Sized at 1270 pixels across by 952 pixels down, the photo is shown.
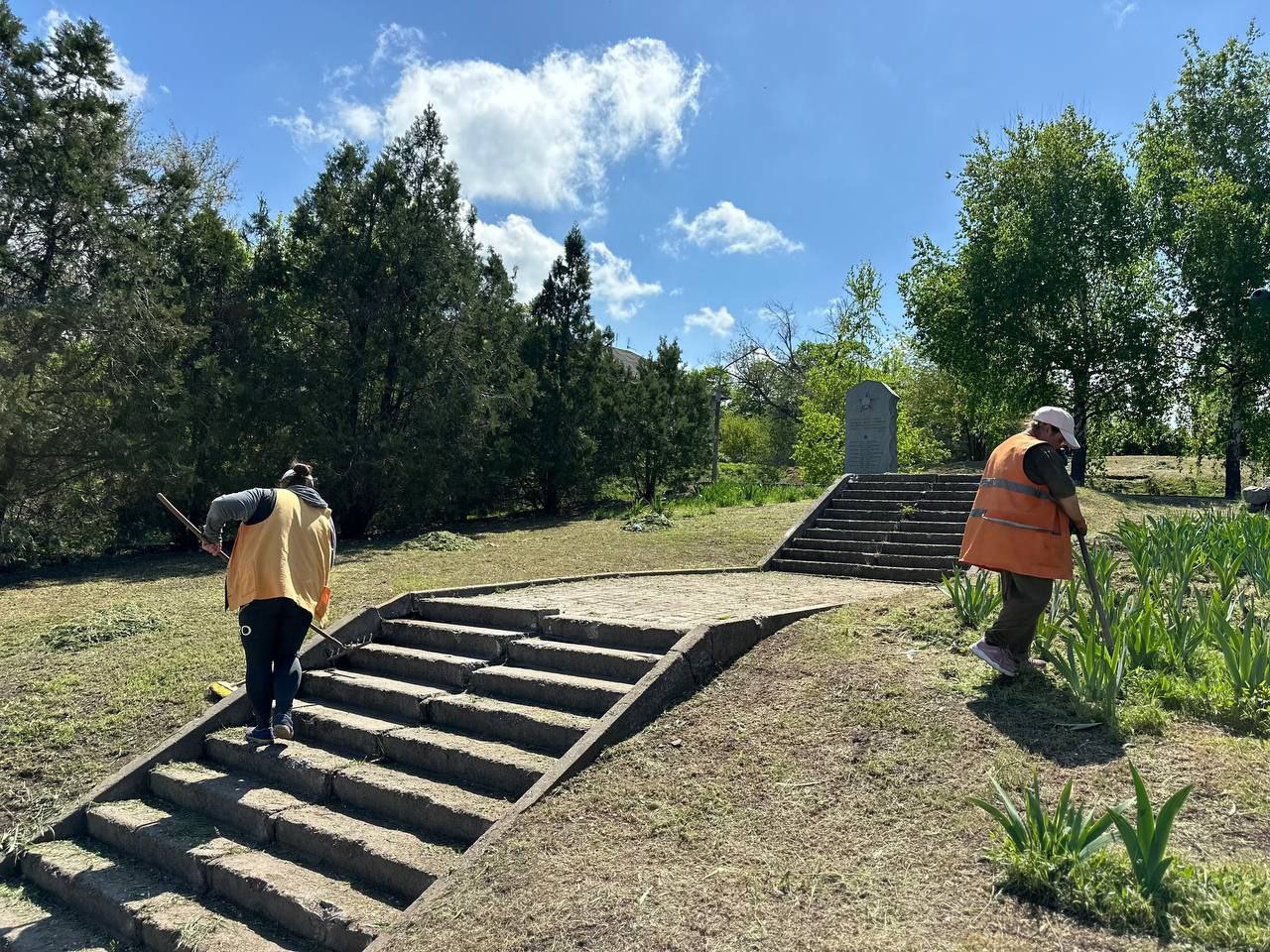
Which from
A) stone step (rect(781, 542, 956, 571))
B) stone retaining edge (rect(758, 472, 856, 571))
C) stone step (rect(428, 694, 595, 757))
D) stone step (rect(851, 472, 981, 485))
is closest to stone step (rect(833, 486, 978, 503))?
stone retaining edge (rect(758, 472, 856, 571))

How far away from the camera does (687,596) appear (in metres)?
7.91

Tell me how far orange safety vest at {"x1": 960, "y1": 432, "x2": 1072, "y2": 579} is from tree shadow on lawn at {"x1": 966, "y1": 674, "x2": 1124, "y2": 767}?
0.65m

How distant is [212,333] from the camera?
15.7m

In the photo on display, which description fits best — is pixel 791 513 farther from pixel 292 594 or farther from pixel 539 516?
pixel 292 594

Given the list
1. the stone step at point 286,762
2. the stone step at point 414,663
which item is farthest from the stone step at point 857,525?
the stone step at point 286,762

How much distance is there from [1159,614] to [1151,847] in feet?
8.66

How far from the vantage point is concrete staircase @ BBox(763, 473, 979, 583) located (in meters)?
10.5

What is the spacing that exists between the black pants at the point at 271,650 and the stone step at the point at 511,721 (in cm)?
97

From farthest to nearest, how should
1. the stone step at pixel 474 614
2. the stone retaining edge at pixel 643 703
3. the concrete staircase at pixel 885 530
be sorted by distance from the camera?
1. the concrete staircase at pixel 885 530
2. the stone step at pixel 474 614
3. the stone retaining edge at pixel 643 703

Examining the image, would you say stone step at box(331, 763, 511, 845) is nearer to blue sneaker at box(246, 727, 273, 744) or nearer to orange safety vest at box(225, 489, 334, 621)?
blue sneaker at box(246, 727, 273, 744)

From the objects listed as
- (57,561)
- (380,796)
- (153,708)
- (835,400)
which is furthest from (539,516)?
(380,796)

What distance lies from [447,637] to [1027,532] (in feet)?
14.4

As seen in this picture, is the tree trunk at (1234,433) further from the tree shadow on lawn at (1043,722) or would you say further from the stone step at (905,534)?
the tree shadow on lawn at (1043,722)

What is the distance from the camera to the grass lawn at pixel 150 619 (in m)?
5.71
